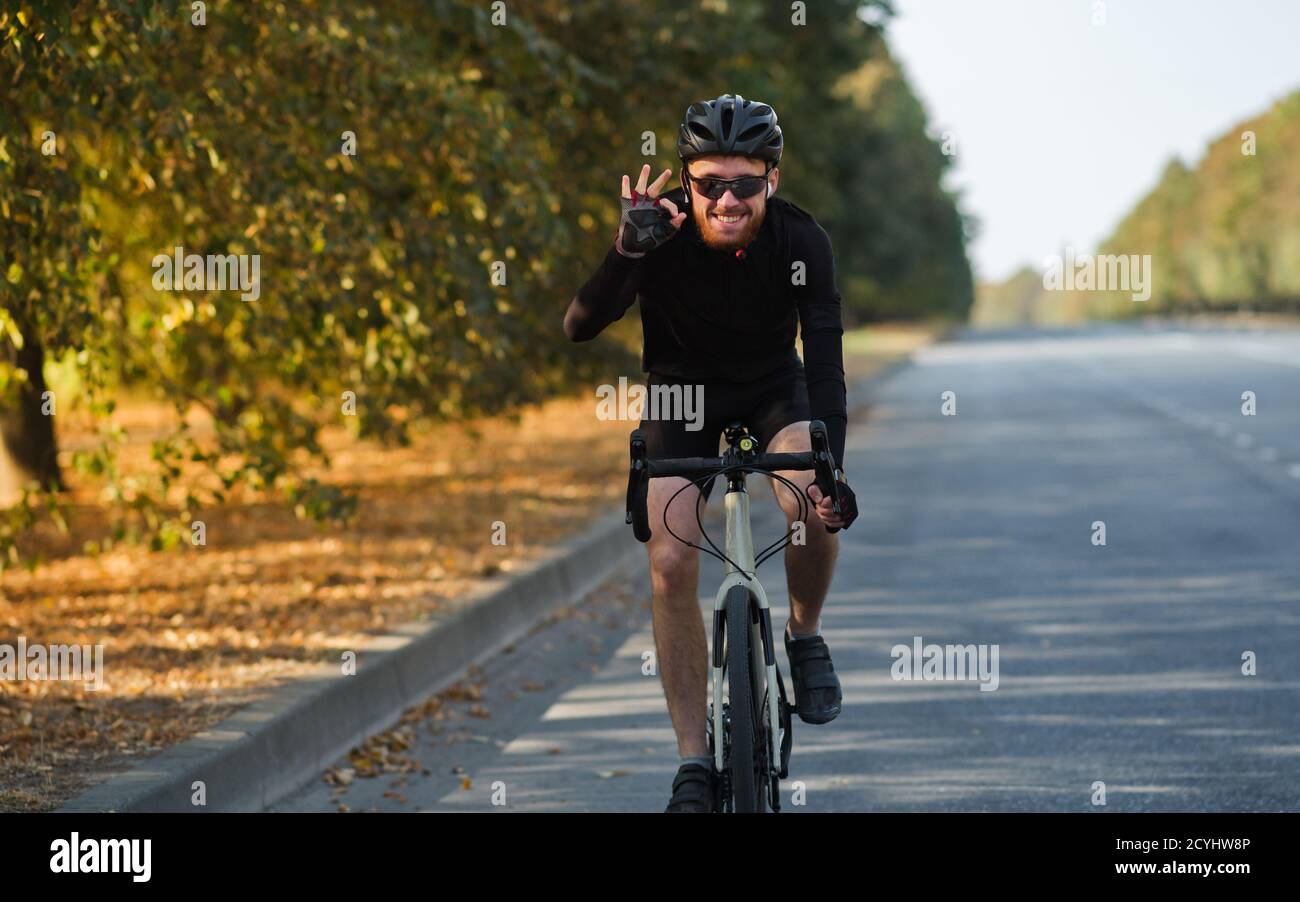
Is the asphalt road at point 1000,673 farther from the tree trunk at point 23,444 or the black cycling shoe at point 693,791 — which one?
the tree trunk at point 23,444

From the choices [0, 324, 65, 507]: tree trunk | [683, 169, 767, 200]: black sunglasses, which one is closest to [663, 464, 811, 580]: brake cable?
[683, 169, 767, 200]: black sunglasses

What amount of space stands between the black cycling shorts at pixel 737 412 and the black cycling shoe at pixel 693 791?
823 mm

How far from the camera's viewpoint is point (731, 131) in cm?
516

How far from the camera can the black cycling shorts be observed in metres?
5.53

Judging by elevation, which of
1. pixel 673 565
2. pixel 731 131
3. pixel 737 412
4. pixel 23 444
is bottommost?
pixel 673 565

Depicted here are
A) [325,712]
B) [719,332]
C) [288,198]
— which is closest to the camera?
[719,332]

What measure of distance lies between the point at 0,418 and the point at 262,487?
21.1 ft

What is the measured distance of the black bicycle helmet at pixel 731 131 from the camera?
203 inches

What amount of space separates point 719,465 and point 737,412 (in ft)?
1.67

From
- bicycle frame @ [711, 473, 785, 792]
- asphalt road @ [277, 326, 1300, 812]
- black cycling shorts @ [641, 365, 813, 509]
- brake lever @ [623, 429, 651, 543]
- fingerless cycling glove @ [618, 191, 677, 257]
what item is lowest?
asphalt road @ [277, 326, 1300, 812]

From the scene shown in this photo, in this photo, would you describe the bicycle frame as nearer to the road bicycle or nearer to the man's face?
the road bicycle

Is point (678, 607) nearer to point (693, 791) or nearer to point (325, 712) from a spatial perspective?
point (693, 791)

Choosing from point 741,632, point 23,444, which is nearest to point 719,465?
point 741,632

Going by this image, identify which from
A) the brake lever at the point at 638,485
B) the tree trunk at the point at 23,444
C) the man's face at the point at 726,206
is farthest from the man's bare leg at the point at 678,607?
the tree trunk at the point at 23,444
